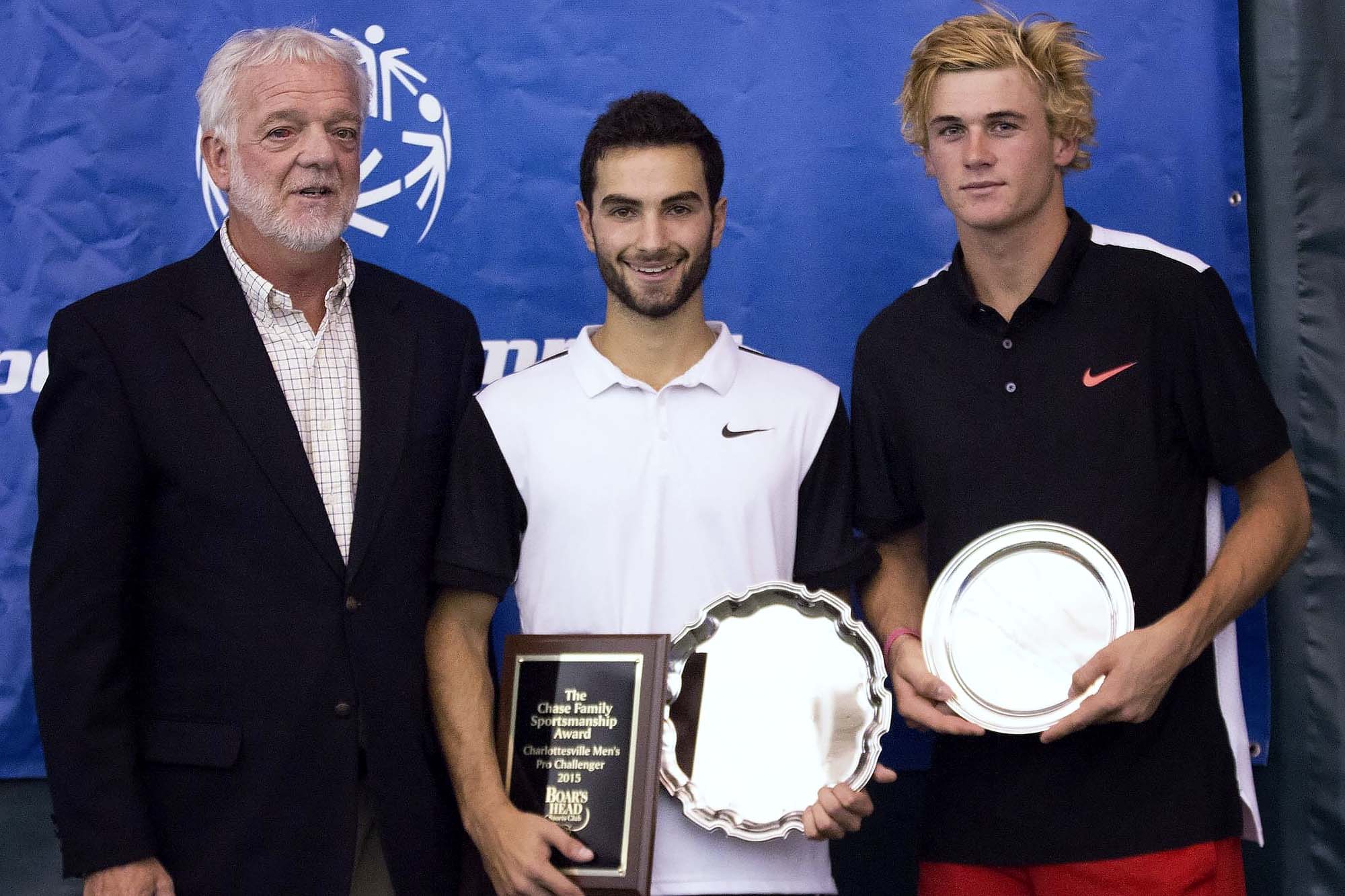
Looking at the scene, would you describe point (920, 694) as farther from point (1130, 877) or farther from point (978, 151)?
point (978, 151)

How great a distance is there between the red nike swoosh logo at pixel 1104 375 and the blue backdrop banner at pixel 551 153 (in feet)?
2.46

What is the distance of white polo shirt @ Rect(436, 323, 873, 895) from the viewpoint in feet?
7.95

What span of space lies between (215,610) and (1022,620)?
137 cm

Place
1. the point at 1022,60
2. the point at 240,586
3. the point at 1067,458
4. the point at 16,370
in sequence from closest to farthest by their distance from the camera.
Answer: the point at 240,586 < the point at 1067,458 < the point at 1022,60 < the point at 16,370

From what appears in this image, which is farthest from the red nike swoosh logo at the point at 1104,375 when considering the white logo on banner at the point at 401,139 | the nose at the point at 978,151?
the white logo on banner at the point at 401,139

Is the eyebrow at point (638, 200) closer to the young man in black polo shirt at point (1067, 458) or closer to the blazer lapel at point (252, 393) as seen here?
the young man in black polo shirt at point (1067, 458)

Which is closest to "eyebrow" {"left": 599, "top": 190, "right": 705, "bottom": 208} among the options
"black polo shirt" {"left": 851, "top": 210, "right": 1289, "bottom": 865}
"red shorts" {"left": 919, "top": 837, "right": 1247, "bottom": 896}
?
"black polo shirt" {"left": 851, "top": 210, "right": 1289, "bottom": 865}

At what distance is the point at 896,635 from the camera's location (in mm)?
2541

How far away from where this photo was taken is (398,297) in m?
2.64

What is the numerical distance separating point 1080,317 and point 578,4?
4.53 ft

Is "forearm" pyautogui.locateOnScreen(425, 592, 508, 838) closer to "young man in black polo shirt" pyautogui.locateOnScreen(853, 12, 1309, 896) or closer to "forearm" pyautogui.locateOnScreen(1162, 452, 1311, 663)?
"young man in black polo shirt" pyautogui.locateOnScreen(853, 12, 1309, 896)

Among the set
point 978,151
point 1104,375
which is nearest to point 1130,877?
point 1104,375

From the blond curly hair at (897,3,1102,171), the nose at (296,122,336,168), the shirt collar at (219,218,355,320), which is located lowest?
the shirt collar at (219,218,355,320)

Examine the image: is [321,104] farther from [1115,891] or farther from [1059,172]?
[1115,891]
